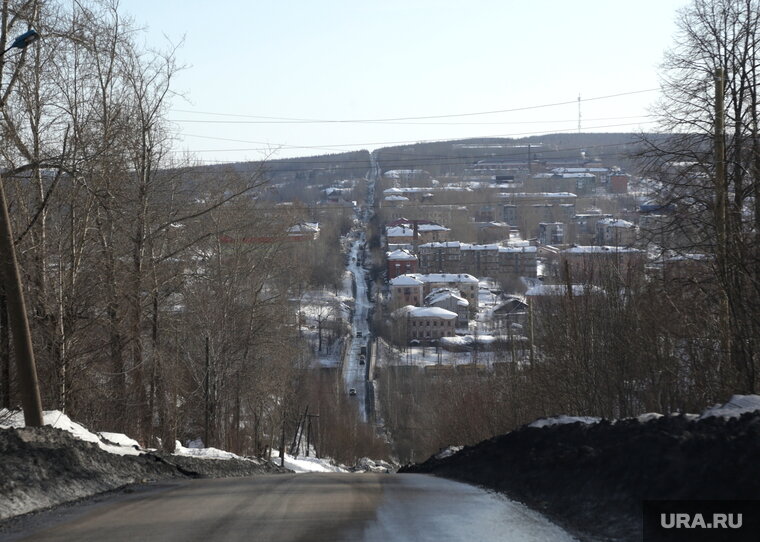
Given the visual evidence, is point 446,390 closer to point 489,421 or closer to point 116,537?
point 489,421

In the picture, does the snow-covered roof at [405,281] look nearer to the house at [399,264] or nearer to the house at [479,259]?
the house at [399,264]

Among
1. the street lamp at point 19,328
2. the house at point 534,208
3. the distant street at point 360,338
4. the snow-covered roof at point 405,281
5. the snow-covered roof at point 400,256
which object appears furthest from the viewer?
the house at point 534,208

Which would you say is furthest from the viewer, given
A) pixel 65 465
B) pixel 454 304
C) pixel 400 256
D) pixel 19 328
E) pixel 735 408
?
pixel 400 256

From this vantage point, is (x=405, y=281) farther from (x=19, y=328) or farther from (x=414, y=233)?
(x=19, y=328)

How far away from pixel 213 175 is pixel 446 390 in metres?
19.5

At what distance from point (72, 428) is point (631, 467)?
926 cm

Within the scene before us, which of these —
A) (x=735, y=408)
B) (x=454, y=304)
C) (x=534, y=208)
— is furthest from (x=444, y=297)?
(x=735, y=408)

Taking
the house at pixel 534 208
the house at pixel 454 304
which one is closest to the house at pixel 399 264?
the house at pixel 454 304

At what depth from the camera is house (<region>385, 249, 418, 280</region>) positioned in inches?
4956

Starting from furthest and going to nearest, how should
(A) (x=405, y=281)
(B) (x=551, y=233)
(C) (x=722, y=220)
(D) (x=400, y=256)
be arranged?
(B) (x=551, y=233) → (D) (x=400, y=256) → (A) (x=405, y=281) → (C) (x=722, y=220)

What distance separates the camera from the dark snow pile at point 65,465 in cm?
949

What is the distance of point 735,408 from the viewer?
9.23 metres

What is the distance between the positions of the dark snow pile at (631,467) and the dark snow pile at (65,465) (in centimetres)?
545

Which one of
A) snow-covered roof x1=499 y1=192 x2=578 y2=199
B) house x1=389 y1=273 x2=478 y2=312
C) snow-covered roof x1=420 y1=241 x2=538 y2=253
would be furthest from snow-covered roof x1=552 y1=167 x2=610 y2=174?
house x1=389 y1=273 x2=478 y2=312
